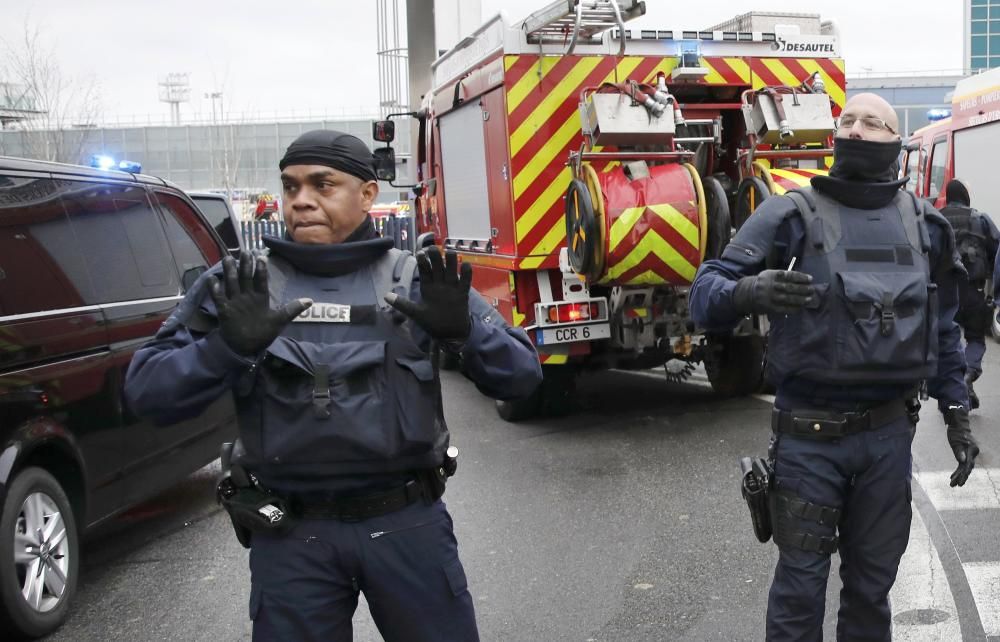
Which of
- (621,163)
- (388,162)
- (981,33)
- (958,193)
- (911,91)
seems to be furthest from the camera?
(981,33)

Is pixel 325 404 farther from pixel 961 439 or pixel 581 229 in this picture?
pixel 581 229

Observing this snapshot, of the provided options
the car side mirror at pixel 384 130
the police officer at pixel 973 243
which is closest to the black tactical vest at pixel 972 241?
the police officer at pixel 973 243

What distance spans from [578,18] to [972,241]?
4.22m

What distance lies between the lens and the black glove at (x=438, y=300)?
8.56 feet

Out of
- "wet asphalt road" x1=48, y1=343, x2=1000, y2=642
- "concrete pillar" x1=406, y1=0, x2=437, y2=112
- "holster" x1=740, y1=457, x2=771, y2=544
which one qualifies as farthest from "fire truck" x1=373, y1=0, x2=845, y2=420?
"concrete pillar" x1=406, y1=0, x2=437, y2=112

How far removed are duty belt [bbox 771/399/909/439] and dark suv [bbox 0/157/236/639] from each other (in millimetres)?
2254

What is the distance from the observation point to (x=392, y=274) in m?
2.81

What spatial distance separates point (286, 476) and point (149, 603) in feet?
8.81

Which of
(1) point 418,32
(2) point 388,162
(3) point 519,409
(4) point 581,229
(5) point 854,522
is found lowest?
(3) point 519,409

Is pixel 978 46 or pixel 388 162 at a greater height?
pixel 978 46

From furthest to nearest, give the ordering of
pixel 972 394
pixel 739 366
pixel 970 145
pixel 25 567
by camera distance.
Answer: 1. pixel 970 145
2. pixel 739 366
3. pixel 972 394
4. pixel 25 567

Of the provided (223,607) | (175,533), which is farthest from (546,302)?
(223,607)

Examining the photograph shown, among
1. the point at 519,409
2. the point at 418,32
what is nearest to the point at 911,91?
the point at 418,32

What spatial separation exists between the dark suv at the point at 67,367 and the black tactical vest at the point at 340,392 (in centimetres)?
174
